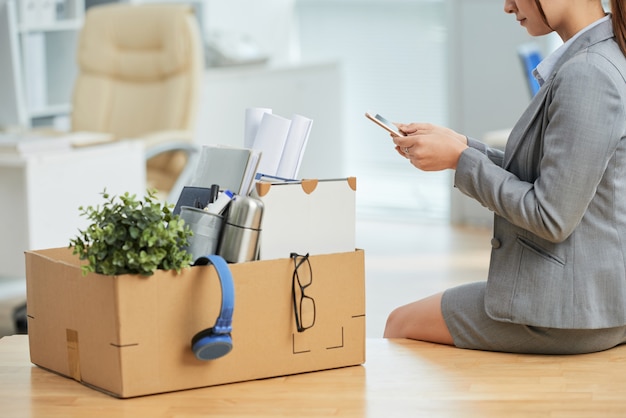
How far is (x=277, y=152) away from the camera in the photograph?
1821mm

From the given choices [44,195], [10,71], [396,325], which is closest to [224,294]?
[396,325]

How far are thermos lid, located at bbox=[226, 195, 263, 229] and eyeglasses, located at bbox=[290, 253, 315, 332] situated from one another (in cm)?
9

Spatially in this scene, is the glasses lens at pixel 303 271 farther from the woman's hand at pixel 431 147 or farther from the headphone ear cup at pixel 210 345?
the woman's hand at pixel 431 147

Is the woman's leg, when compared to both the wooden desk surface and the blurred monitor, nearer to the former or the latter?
the wooden desk surface

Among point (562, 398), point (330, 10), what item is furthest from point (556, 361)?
point (330, 10)

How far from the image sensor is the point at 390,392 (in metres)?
1.66

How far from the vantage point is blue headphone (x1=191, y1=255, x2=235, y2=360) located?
1.60 metres

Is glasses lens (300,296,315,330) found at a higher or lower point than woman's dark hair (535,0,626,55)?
lower

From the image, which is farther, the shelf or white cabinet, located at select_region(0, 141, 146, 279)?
the shelf

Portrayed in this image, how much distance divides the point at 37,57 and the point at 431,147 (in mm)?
3740

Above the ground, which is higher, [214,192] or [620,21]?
[620,21]

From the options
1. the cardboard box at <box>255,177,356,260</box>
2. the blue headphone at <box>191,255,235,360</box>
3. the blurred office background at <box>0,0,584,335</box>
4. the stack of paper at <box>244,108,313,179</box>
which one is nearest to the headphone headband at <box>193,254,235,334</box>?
the blue headphone at <box>191,255,235,360</box>

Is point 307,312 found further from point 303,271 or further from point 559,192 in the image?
point 559,192

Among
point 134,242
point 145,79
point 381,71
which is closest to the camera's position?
point 134,242
